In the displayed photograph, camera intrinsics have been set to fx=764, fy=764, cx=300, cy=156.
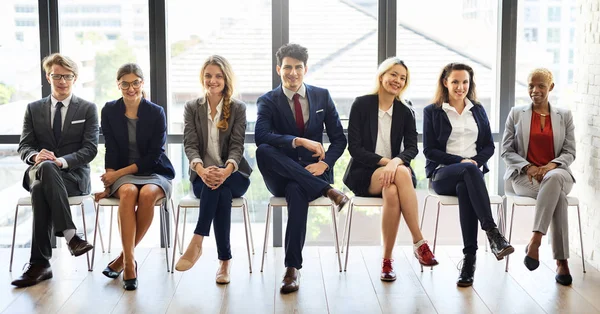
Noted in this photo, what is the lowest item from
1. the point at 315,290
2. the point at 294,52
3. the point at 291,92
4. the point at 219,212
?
the point at 315,290

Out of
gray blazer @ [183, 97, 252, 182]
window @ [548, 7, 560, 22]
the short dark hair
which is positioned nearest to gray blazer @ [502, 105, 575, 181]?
window @ [548, 7, 560, 22]

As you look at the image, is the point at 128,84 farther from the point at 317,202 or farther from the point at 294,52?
the point at 317,202

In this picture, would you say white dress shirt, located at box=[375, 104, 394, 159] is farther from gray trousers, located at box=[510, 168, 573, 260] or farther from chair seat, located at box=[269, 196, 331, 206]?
gray trousers, located at box=[510, 168, 573, 260]

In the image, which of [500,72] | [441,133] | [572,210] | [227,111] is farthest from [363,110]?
[572,210]

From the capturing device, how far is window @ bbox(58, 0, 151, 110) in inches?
208

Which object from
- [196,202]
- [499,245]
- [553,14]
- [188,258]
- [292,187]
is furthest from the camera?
[553,14]

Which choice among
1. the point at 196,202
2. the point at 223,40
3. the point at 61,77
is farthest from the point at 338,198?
the point at 61,77

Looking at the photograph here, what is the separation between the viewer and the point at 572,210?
5.19 m

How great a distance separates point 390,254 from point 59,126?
7.29 ft

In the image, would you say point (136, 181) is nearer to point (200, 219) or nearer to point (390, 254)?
point (200, 219)

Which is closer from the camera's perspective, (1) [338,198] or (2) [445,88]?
(1) [338,198]

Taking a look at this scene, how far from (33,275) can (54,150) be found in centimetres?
83

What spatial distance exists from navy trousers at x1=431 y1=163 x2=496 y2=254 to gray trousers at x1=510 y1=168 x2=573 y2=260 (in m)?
0.31

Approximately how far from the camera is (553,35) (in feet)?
17.5
